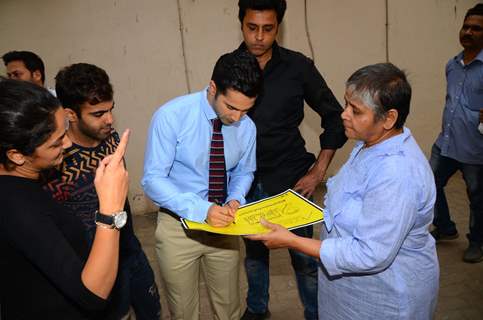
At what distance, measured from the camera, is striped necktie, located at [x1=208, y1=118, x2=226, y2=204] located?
6.95 feet

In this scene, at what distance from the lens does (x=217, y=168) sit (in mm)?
2162

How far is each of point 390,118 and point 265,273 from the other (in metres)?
1.74

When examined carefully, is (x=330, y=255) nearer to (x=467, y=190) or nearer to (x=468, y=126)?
(x=468, y=126)

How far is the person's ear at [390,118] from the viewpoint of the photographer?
61.4 inches

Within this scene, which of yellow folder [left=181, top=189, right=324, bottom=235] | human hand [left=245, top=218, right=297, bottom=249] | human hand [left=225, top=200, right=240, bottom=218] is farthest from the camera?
human hand [left=225, top=200, right=240, bottom=218]

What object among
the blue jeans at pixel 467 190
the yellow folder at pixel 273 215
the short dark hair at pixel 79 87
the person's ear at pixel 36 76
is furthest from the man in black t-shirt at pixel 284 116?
the person's ear at pixel 36 76

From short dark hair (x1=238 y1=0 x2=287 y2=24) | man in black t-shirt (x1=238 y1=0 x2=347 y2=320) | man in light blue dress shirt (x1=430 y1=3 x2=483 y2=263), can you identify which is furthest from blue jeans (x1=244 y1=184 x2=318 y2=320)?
man in light blue dress shirt (x1=430 y1=3 x2=483 y2=263)

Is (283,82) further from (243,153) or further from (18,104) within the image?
(18,104)

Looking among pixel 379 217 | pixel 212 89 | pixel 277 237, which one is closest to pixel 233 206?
pixel 277 237

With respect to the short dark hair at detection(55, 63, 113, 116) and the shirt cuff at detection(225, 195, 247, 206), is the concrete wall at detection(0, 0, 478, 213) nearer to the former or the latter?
the short dark hair at detection(55, 63, 113, 116)

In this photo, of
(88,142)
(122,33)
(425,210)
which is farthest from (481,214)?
(122,33)

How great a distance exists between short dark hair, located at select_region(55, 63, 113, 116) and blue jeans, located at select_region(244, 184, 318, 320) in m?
1.18

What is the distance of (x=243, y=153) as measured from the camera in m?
2.27

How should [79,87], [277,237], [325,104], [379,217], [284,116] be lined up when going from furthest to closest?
[325,104] → [284,116] → [79,87] → [277,237] → [379,217]
